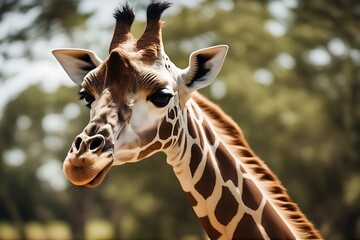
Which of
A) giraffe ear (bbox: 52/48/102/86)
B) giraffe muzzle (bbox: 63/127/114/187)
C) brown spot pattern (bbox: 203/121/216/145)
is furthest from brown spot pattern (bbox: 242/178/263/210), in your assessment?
giraffe ear (bbox: 52/48/102/86)

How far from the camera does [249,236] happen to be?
16.7 ft

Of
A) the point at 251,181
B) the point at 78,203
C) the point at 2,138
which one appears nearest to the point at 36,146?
the point at 78,203

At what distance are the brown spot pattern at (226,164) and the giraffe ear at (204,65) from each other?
0.53m

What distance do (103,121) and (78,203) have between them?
1986 inches

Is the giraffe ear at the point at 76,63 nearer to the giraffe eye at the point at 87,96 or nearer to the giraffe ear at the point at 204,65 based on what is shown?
the giraffe eye at the point at 87,96

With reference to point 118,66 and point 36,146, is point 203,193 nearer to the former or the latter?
point 118,66

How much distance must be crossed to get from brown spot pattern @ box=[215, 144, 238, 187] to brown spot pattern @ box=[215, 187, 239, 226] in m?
0.10

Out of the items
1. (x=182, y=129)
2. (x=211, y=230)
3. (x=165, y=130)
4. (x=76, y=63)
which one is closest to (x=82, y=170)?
(x=165, y=130)

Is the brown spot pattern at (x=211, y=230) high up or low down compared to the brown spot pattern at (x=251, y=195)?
down

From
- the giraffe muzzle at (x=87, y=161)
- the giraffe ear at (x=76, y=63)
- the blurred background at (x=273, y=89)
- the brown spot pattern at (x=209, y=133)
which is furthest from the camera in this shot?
the blurred background at (x=273, y=89)

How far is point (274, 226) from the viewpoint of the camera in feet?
16.9

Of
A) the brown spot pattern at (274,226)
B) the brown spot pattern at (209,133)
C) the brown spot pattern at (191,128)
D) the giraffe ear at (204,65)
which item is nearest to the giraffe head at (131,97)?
the giraffe ear at (204,65)

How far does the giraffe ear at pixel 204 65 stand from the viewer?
5.19 meters

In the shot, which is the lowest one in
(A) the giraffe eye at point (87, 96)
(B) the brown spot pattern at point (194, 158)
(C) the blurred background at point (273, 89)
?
(C) the blurred background at point (273, 89)
